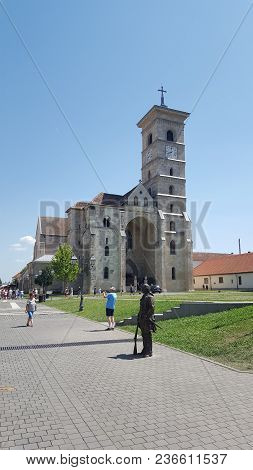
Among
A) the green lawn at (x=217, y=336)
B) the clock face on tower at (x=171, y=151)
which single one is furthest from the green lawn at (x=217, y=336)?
the clock face on tower at (x=171, y=151)

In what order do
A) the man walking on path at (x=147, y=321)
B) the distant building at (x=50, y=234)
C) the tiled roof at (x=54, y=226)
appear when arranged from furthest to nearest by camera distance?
the tiled roof at (x=54, y=226) < the distant building at (x=50, y=234) < the man walking on path at (x=147, y=321)

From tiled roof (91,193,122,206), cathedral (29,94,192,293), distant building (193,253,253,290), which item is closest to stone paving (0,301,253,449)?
cathedral (29,94,192,293)

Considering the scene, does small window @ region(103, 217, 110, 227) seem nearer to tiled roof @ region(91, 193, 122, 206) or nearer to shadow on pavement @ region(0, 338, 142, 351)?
tiled roof @ region(91, 193, 122, 206)

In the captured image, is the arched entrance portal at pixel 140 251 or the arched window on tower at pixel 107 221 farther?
the arched entrance portal at pixel 140 251

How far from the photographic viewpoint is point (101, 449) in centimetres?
428

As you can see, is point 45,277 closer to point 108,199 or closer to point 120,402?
point 108,199

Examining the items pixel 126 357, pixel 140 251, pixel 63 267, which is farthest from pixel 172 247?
pixel 126 357

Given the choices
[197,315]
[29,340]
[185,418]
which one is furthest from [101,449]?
[197,315]

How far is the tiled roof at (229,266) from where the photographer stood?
2272 inches

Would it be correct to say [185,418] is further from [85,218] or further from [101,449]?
[85,218]

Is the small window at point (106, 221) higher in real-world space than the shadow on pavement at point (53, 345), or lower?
higher

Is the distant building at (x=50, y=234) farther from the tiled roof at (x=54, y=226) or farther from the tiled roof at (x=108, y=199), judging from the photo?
the tiled roof at (x=108, y=199)

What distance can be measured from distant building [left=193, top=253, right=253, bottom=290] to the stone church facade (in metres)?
5.62

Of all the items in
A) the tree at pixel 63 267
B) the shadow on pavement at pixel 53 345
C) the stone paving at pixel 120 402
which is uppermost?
the tree at pixel 63 267
